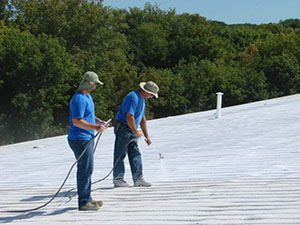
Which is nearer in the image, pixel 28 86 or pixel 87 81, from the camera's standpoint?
pixel 87 81

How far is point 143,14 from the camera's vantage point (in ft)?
221

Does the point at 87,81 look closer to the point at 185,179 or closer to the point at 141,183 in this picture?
the point at 141,183

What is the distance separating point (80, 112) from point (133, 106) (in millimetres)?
1189

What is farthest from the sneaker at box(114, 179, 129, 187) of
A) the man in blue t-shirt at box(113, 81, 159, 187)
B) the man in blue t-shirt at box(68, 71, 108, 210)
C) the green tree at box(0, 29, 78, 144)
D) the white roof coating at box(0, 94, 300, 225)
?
the green tree at box(0, 29, 78, 144)

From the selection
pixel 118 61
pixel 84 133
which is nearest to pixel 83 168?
pixel 84 133

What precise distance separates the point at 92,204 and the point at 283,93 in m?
52.3

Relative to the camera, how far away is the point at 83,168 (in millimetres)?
5195

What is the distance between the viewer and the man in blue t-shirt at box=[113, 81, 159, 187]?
241 inches

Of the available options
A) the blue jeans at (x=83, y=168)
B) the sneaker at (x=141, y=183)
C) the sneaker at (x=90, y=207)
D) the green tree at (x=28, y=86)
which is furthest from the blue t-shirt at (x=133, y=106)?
the green tree at (x=28, y=86)

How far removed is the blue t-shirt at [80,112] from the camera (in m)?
5.03

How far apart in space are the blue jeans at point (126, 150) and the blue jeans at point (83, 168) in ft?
3.66

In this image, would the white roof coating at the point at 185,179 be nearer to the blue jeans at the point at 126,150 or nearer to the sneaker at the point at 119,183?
the sneaker at the point at 119,183

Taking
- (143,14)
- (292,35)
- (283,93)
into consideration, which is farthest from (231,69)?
(143,14)

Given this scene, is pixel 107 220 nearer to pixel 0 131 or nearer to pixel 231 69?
pixel 0 131
